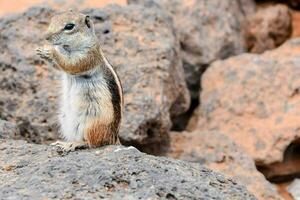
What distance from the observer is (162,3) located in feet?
35.6

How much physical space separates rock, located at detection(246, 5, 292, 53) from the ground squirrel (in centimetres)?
575

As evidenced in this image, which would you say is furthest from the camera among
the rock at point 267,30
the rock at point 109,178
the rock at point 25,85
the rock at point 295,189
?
the rock at point 267,30

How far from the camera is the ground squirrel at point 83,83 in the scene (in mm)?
6633

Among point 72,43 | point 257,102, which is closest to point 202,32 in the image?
point 257,102

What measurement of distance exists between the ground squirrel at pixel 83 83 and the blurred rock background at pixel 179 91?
573 mm

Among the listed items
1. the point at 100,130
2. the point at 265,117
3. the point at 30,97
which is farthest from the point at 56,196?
the point at 265,117

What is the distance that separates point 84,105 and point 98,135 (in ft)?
0.86

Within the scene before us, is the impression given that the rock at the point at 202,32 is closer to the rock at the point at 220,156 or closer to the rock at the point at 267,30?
the rock at the point at 267,30

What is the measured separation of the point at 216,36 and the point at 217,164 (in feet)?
9.22

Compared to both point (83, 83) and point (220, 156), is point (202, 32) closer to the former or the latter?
point (220, 156)

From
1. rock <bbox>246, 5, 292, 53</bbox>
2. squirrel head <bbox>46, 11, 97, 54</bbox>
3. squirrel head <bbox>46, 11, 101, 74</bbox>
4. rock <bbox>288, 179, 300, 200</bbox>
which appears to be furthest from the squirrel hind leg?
rock <bbox>246, 5, 292, 53</bbox>

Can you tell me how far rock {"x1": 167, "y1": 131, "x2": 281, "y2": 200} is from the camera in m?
8.30

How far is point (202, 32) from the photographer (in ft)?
35.8

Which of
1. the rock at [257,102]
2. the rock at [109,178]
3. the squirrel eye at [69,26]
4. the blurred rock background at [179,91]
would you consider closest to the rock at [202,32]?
the blurred rock background at [179,91]
